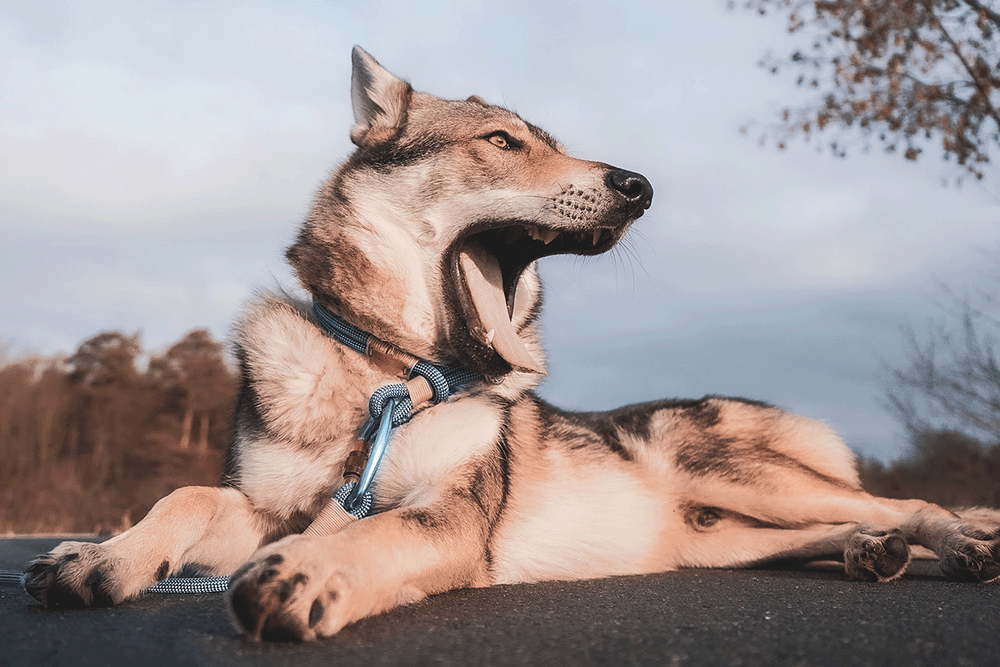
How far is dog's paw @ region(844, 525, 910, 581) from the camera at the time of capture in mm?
3449

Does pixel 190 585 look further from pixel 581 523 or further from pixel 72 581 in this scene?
pixel 581 523

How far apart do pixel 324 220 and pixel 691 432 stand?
2.72 meters

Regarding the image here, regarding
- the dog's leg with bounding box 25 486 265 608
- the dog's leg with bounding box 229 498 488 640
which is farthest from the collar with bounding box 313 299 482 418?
the dog's leg with bounding box 25 486 265 608

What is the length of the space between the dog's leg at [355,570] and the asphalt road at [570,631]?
61 millimetres

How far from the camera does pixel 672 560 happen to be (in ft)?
13.8

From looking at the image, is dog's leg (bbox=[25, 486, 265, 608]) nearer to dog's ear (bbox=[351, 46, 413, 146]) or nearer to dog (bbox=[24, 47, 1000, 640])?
dog (bbox=[24, 47, 1000, 640])

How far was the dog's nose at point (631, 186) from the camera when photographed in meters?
3.50

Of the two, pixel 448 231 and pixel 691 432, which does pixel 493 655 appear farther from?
pixel 691 432

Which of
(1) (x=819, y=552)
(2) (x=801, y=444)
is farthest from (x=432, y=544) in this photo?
(2) (x=801, y=444)

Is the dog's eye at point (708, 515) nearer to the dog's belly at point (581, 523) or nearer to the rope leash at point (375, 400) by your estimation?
the dog's belly at point (581, 523)

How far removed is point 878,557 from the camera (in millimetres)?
3469

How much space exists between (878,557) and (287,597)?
2918mm

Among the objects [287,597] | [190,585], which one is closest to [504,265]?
[190,585]

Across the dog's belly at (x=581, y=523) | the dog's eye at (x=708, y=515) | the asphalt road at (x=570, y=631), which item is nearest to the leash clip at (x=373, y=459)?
the asphalt road at (x=570, y=631)
